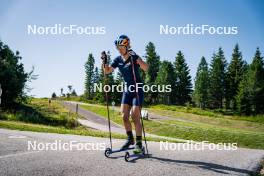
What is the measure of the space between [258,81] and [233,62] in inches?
911

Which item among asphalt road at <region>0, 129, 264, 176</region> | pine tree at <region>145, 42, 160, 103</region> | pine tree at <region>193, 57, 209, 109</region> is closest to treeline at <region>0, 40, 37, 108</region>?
asphalt road at <region>0, 129, 264, 176</region>

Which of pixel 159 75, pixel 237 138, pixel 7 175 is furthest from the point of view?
pixel 159 75

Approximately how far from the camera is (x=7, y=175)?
172 inches

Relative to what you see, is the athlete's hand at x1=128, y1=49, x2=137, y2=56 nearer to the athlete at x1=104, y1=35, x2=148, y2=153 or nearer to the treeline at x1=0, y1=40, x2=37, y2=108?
the athlete at x1=104, y1=35, x2=148, y2=153

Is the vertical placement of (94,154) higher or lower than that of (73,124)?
higher

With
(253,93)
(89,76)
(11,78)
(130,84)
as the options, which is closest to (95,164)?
(130,84)

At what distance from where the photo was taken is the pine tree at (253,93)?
7819 centimetres

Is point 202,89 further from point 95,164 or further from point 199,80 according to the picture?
point 95,164

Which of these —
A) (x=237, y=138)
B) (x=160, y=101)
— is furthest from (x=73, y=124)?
(x=160, y=101)

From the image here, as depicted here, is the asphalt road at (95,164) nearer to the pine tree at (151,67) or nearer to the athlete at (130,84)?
the athlete at (130,84)

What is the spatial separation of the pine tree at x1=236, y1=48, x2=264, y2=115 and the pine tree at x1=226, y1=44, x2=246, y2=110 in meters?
15.4

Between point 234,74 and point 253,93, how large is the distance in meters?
21.6

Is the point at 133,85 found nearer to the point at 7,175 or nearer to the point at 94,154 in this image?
the point at 94,154

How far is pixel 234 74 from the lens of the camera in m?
98.9
